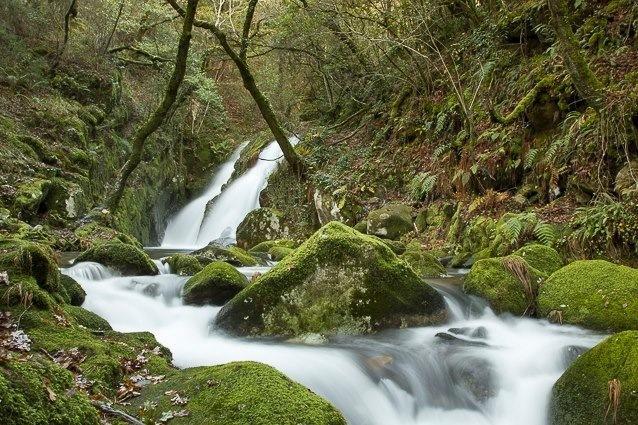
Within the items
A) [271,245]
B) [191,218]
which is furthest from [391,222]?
[191,218]

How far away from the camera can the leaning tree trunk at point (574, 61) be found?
7973 mm

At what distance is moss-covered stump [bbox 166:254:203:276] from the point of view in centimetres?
838

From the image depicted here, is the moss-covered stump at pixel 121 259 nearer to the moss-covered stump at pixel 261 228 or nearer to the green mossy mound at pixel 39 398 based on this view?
the green mossy mound at pixel 39 398

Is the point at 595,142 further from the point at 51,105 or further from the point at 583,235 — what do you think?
the point at 51,105

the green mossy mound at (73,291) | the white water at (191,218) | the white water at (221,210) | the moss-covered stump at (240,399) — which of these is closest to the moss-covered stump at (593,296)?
the moss-covered stump at (240,399)

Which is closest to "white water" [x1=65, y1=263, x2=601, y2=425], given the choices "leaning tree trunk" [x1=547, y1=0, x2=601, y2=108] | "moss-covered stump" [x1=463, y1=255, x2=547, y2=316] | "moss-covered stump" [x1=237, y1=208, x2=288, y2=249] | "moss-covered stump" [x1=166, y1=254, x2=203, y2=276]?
"moss-covered stump" [x1=463, y1=255, x2=547, y2=316]

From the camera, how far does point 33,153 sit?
1180 centimetres

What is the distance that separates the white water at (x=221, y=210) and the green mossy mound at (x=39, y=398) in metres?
14.1

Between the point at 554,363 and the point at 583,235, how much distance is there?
3.04m

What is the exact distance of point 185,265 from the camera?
849 cm

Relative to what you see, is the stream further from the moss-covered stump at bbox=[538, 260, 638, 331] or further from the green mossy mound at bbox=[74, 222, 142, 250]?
the green mossy mound at bbox=[74, 222, 142, 250]

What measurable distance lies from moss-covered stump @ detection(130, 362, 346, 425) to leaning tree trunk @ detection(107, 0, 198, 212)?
8.94 m

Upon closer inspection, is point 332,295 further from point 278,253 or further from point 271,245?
point 271,245

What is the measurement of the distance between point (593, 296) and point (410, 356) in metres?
2.30
